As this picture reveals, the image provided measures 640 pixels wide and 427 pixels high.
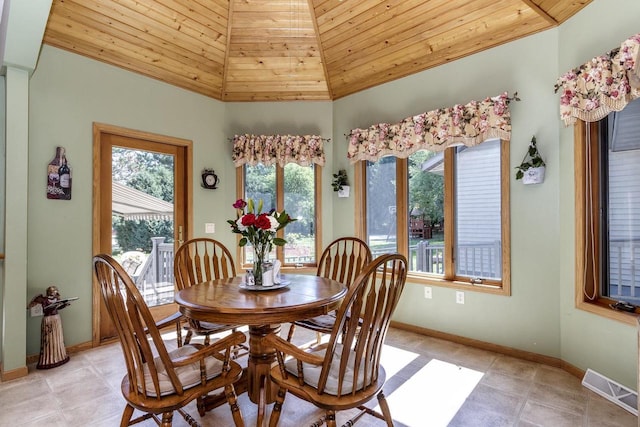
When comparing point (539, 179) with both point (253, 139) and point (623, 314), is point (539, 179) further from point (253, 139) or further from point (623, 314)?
point (253, 139)

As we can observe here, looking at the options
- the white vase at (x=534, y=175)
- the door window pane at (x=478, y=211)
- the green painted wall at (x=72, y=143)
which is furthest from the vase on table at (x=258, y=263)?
the white vase at (x=534, y=175)

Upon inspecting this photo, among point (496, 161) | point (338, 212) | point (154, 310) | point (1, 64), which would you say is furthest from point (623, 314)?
point (1, 64)

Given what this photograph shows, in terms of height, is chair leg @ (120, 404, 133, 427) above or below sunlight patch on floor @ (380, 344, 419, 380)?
above

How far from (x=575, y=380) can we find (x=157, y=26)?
4506 millimetres

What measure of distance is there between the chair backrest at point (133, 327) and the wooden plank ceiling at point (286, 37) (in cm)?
257

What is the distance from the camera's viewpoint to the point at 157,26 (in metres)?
3.13

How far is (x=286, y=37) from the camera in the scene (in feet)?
11.6

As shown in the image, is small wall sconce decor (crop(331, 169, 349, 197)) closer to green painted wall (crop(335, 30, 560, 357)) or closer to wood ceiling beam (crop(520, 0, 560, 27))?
green painted wall (crop(335, 30, 560, 357))

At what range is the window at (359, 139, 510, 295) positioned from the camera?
3.00m

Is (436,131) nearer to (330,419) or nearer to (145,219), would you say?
(330,419)

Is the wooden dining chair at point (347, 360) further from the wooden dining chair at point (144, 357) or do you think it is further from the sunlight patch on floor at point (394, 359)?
the sunlight patch on floor at point (394, 359)

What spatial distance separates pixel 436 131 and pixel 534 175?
0.90m

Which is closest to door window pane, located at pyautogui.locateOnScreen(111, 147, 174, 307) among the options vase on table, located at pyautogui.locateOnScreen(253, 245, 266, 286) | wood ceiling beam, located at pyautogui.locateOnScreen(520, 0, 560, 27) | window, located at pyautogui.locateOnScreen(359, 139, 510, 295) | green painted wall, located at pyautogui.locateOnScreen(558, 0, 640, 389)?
vase on table, located at pyautogui.locateOnScreen(253, 245, 266, 286)

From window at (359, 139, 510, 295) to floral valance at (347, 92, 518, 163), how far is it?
182mm
